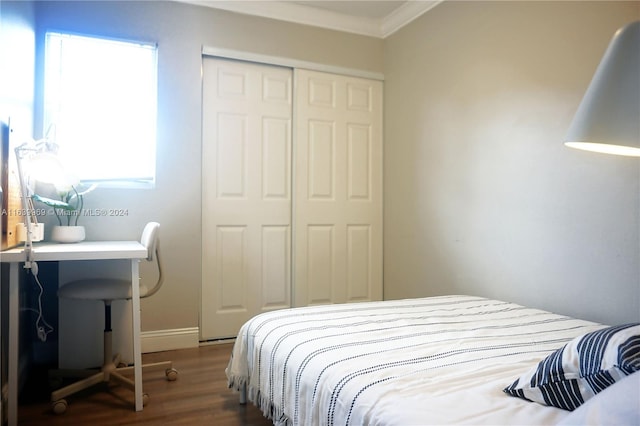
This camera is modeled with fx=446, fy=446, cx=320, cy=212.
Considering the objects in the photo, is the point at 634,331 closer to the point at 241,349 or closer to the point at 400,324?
the point at 400,324

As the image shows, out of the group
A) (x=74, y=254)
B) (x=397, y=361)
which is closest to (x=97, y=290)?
(x=74, y=254)

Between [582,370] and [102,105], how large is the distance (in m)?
3.11

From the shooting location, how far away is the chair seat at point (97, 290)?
223 centimetres

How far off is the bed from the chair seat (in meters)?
0.71

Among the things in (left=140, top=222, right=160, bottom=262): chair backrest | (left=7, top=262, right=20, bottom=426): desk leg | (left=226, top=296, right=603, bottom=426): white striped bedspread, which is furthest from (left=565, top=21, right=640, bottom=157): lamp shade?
(left=7, top=262, right=20, bottom=426): desk leg

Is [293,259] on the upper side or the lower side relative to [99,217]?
lower

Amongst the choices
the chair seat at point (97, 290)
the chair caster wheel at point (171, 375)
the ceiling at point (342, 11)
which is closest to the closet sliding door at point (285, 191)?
the ceiling at point (342, 11)

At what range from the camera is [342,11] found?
3.57m

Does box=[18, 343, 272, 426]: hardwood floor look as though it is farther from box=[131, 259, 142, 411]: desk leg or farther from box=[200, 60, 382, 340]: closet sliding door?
box=[200, 60, 382, 340]: closet sliding door

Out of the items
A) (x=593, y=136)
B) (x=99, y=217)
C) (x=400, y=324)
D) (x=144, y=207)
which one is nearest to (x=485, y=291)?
→ (x=400, y=324)

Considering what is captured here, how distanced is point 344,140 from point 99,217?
1.96m

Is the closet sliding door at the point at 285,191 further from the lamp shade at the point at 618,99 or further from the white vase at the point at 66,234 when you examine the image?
the lamp shade at the point at 618,99

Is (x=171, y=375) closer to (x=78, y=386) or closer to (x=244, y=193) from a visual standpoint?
(x=78, y=386)

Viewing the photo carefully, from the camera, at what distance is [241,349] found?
6.66ft
